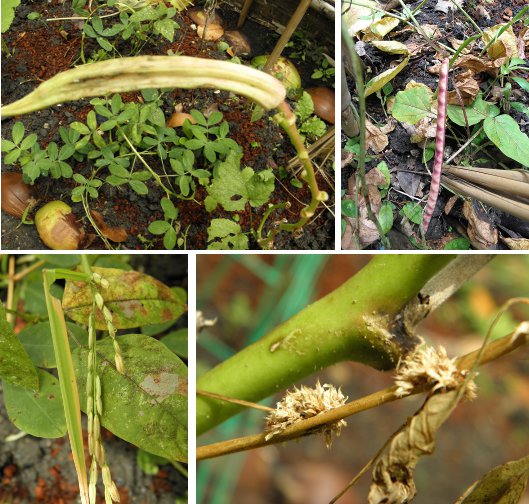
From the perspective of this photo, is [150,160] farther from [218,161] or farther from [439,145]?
[439,145]

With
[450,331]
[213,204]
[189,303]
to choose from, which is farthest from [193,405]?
[450,331]

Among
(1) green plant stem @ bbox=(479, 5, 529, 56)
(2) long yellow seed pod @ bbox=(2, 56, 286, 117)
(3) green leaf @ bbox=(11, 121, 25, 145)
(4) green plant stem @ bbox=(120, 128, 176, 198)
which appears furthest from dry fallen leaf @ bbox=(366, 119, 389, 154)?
(3) green leaf @ bbox=(11, 121, 25, 145)

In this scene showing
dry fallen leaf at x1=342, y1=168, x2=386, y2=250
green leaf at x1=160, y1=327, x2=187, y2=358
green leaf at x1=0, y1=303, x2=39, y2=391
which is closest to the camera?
green leaf at x1=0, y1=303, x2=39, y2=391

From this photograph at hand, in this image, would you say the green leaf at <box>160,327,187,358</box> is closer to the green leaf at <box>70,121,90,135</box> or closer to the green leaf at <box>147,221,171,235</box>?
the green leaf at <box>147,221,171,235</box>

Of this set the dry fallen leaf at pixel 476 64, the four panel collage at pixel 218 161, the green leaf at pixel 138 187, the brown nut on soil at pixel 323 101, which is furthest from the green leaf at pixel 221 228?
the dry fallen leaf at pixel 476 64

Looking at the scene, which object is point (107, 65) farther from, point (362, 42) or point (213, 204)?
point (362, 42)
